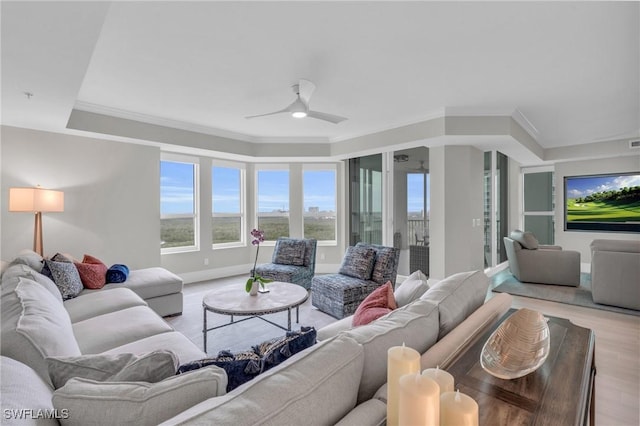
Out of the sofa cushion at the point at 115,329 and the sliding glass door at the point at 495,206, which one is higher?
the sliding glass door at the point at 495,206

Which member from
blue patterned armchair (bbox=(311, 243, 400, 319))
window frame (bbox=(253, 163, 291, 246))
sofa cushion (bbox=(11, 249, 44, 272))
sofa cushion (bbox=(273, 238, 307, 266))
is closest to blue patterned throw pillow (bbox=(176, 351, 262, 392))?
blue patterned armchair (bbox=(311, 243, 400, 319))

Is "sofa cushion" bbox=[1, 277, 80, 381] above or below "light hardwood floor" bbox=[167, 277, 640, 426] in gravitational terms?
above

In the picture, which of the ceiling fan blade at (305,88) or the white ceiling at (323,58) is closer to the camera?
the white ceiling at (323,58)

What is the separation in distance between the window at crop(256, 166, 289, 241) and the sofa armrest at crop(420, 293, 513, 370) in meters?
4.78

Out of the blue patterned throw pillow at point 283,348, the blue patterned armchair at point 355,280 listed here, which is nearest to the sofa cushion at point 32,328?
the blue patterned throw pillow at point 283,348

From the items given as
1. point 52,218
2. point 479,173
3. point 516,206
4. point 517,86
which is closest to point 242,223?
point 52,218

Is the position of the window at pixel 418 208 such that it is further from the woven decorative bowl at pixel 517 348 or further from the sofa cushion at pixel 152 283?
the woven decorative bowl at pixel 517 348

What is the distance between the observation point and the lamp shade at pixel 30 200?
10.6 ft

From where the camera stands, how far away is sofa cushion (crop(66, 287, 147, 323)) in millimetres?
2340

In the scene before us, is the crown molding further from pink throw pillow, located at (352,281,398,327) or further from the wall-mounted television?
the wall-mounted television

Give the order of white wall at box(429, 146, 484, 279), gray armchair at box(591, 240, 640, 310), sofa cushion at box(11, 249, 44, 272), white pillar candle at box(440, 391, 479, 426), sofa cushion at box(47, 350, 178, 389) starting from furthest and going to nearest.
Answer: white wall at box(429, 146, 484, 279) < gray armchair at box(591, 240, 640, 310) < sofa cushion at box(11, 249, 44, 272) < sofa cushion at box(47, 350, 178, 389) < white pillar candle at box(440, 391, 479, 426)

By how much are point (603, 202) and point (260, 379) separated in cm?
763

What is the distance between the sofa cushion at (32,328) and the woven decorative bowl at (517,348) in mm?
1669

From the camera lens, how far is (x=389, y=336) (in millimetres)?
1103
